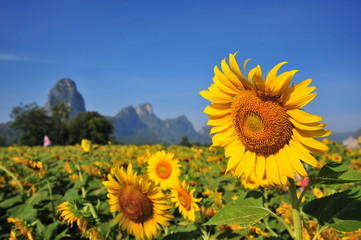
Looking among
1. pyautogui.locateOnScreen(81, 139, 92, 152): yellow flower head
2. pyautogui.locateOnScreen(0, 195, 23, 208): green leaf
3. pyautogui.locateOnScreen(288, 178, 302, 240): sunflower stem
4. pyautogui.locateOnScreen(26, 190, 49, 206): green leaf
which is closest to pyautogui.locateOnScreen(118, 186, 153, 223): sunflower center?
pyautogui.locateOnScreen(288, 178, 302, 240): sunflower stem

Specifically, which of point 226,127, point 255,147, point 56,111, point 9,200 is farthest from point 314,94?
point 56,111

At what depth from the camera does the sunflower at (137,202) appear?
227cm

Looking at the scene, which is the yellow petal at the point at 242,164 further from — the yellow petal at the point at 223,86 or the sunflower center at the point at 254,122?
the yellow petal at the point at 223,86

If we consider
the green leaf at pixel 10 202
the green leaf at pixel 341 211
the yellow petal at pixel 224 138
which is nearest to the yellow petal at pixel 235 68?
the yellow petal at pixel 224 138

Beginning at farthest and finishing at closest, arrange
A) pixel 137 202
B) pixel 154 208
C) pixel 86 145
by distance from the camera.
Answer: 1. pixel 86 145
2. pixel 154 208
3. pixel 137 202

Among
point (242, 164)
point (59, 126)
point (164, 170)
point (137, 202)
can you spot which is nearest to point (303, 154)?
point (242, 164)

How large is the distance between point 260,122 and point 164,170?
2.72 meters

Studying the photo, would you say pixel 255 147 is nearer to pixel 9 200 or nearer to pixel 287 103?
pixel 287 103

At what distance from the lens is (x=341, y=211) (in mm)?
1497

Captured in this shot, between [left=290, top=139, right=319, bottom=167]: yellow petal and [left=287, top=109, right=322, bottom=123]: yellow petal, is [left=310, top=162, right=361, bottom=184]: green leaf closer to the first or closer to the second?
[left=290, top=139, right=319, bottom=167]: yellow petal

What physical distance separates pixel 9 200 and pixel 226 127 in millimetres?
3904

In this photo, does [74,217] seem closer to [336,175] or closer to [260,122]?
[260,122]

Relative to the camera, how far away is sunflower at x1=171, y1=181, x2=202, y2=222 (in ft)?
9.93

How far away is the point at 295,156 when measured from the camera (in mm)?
1514
